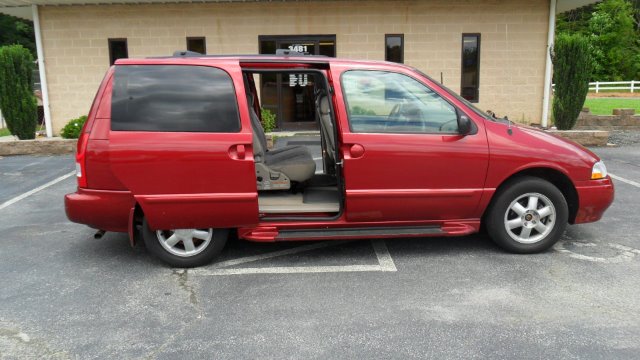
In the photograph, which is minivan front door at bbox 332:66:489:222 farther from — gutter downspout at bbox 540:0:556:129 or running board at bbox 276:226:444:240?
gutter downspout at bbox 540:0:556:129

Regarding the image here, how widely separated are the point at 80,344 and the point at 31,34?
49.6 metres

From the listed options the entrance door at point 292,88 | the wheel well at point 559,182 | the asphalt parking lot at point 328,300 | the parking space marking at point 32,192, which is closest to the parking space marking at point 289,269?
the asphalt parking lot at point 328,300

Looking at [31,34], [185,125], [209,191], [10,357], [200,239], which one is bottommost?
[10,357]

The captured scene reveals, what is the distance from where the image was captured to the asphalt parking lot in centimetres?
316

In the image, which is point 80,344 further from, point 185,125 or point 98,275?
point 185,125

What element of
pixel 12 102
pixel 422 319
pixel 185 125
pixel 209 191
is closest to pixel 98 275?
pixel 209 191

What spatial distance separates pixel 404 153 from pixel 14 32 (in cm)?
4772

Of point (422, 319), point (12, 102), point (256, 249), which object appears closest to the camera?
point (422, 319)

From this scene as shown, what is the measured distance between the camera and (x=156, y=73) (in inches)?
167

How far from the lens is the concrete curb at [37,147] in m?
11.3

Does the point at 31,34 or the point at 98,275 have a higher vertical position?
the point at 31,34

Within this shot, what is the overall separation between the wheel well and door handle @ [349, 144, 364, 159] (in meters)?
1.30

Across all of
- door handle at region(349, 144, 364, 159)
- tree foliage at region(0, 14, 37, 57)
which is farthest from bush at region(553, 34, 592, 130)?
tree foliage at region(0, 14, 37, 57)

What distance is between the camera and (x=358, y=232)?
4477mm
